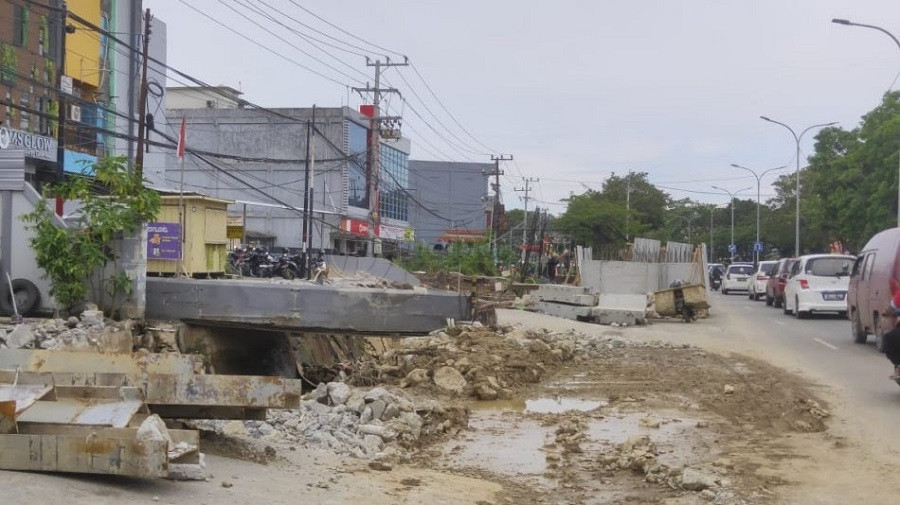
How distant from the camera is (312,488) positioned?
6.79 m

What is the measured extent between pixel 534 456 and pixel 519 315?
1606 centimetres

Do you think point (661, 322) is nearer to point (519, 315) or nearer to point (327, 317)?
point (519, 315)

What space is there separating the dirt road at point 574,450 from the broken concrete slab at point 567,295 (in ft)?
30.9

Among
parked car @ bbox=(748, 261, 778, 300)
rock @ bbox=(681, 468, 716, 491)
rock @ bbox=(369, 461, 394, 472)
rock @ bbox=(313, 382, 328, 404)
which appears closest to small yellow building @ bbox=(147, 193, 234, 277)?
rock @ bbox=(313, 382, 328, 404)

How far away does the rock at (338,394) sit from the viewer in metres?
10.9

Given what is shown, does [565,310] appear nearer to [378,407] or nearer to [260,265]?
[260,265]

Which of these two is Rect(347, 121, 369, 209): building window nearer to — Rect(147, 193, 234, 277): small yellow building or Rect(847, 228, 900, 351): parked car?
Rect(147, 193, 234, 277): small yellow building

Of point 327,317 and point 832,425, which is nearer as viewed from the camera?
point 832,425

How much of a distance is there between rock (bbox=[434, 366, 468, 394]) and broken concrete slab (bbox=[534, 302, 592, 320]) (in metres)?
11.8

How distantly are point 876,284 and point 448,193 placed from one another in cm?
6642

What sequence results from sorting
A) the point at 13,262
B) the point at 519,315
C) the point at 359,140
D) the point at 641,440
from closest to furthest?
the point at 641,440 < the point at 13,262 < the point at 519,315 < the point at 359,140

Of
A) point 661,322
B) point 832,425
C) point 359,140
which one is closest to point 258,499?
point 832,425

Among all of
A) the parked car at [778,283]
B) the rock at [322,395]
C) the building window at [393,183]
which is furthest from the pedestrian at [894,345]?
the building window at [393,183]

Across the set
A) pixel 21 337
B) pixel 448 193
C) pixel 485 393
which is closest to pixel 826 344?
pixel 485 393
